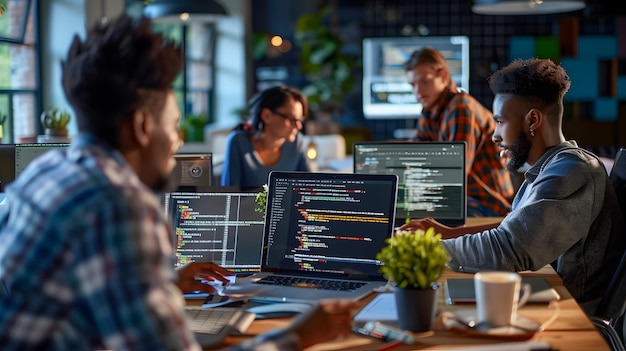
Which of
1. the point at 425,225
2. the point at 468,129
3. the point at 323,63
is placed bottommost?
the point at 425,225

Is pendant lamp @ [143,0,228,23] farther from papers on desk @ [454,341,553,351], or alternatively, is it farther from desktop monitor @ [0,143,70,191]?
papers on desk @ [454,341,553,351]

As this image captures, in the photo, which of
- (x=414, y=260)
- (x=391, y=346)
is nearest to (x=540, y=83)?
(x=414, y=260)

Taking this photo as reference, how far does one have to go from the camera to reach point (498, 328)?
1.73 m

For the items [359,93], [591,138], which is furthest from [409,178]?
[359,93]

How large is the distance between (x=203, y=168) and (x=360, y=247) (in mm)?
865

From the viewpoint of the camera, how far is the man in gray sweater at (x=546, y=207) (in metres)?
2.31

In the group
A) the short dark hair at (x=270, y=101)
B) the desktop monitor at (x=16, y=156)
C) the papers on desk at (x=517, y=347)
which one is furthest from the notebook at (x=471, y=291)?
the short dark hair at (x=270, y=101)

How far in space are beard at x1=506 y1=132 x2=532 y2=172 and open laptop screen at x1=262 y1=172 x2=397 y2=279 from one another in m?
0.54

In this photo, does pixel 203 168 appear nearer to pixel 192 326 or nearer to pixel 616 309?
pixel 192 326

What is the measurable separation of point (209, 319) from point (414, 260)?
47 centimetres

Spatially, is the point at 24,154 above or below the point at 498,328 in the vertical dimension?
above

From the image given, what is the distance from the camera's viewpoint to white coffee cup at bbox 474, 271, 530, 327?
1678 millimetres

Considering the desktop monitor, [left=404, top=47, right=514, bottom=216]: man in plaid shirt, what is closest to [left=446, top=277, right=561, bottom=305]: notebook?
the desktop monitor

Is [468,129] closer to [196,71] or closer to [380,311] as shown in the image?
[380,311]
